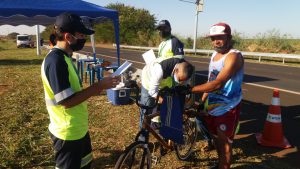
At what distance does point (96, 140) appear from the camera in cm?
603

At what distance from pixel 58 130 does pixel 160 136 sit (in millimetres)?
1672

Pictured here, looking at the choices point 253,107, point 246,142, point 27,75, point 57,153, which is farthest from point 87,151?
point 27,75

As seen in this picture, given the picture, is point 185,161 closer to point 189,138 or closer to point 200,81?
point 189,138

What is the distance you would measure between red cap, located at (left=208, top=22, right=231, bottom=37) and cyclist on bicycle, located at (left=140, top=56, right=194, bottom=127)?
47 cm

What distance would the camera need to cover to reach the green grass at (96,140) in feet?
16.5

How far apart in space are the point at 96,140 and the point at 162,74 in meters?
2.45

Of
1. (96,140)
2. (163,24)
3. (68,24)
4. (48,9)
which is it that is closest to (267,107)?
(163,24)

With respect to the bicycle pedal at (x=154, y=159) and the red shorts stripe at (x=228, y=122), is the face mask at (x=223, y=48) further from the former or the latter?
the bicycle pedal at (x=154, y=159)

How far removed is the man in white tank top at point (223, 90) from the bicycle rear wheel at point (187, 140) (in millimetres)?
834

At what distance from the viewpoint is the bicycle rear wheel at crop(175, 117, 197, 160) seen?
5.04m

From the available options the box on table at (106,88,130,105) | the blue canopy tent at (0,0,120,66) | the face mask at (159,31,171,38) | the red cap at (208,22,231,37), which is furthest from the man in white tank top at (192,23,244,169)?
the blue canopy tent at (0,0,120,66)

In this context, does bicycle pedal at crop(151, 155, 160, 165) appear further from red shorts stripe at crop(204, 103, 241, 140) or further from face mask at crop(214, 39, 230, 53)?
face mask at crop(214, 39, 230, 53)

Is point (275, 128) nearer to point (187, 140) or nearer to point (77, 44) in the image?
point (187, 140)

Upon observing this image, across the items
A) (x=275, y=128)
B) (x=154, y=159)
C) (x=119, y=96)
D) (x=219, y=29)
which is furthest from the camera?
(x=119, y=96)
